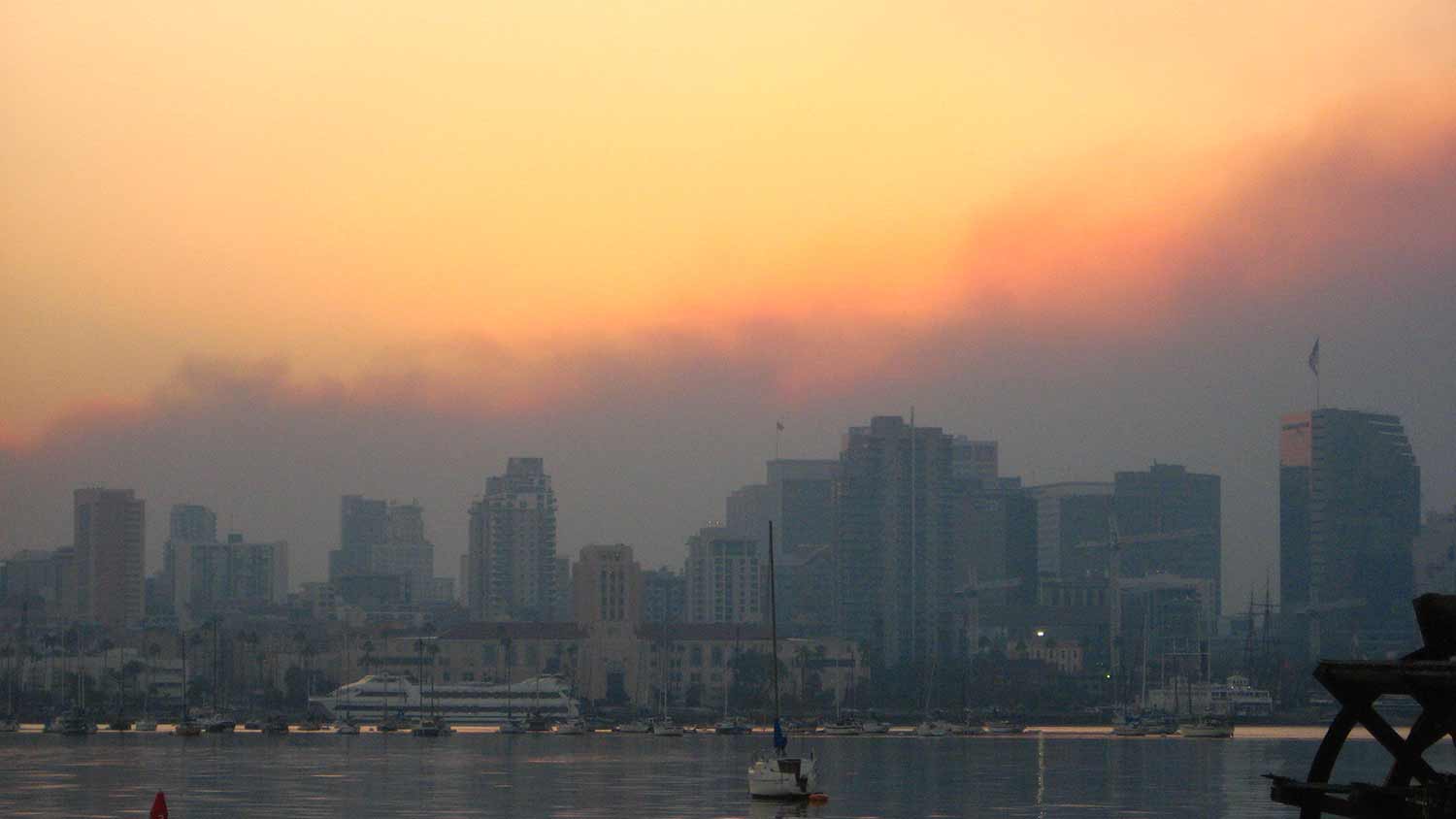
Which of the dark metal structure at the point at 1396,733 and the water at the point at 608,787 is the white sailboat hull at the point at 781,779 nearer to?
the water at the point at 608,787

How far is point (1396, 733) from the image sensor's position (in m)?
37.3

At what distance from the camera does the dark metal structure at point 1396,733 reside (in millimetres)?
35250

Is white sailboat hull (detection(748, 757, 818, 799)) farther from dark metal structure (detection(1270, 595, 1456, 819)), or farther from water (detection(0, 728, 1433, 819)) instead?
dark metal structure (detection(1270, 595, 1456, 819))

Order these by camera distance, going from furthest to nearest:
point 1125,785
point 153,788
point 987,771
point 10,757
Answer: point 10,757 → point 987,771 → point 1125,785 → point 153,788

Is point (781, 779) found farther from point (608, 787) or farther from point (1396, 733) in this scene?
point (1396, 733)

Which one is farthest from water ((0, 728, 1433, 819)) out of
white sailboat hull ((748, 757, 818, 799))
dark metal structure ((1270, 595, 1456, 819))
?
dark metal structure ((1270, 595, 1456, 819))

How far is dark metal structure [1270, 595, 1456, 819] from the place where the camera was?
35.2 m

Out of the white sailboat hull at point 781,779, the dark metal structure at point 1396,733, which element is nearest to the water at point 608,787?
the white sailboat hull at point 781,779

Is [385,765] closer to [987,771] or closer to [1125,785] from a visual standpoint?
[987,771]

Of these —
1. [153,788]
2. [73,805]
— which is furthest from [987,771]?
[73,805]

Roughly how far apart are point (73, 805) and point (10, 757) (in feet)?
271

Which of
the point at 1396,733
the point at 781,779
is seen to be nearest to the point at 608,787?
the point at 781,779

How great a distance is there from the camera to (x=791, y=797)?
401 ft

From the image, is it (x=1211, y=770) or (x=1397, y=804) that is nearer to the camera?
(x=1397, y=804)
